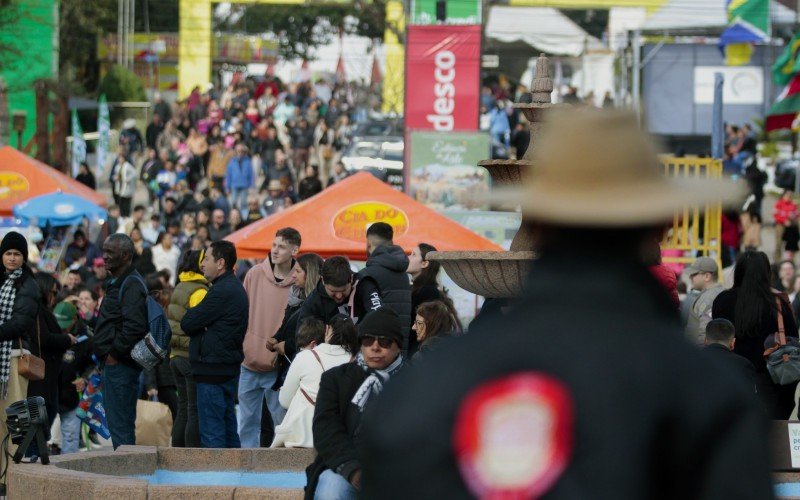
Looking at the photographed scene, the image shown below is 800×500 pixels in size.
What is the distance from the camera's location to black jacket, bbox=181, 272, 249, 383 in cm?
1134

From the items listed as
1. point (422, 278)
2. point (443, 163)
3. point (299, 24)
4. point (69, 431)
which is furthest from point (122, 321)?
point (299, 24)

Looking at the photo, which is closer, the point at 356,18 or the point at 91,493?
the point at 91,493

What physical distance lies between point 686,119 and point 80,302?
25925 mm

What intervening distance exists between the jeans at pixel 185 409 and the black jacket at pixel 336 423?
15.9ft

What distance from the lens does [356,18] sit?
64812mm

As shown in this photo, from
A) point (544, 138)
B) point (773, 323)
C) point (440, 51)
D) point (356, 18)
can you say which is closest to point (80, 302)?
point (773, 323)

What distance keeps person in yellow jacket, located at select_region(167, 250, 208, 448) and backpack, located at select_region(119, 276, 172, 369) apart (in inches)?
6.9

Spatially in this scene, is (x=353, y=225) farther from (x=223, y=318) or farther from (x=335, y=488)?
(x=335, y=488)

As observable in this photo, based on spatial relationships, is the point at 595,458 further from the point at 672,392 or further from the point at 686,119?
the point at 686,119

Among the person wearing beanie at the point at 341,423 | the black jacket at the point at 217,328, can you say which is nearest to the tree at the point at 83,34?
the black jacket at the point at 217,328

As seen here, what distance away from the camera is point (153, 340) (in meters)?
11.5

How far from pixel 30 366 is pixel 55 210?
1176 cm

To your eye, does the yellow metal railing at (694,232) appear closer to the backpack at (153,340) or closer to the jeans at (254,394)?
the jeans at (254,394)

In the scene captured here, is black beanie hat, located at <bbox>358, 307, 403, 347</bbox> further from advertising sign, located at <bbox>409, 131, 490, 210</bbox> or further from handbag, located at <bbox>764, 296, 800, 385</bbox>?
advertising sign, located at <bbox>409, 131, 490, 210</bbox>
